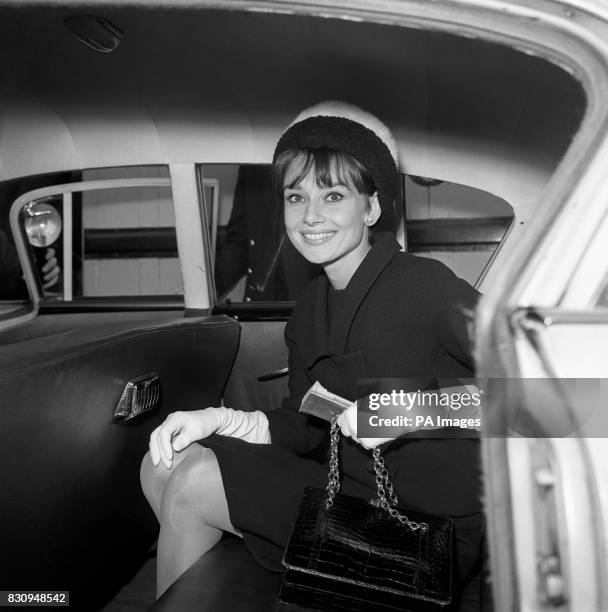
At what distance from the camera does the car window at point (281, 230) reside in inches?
91.0

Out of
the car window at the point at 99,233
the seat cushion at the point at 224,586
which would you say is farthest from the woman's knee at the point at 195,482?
the car window at the point at 99,233

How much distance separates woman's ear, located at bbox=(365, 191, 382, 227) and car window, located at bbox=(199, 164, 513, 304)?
466 mm

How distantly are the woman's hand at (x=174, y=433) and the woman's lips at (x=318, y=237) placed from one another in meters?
0.53

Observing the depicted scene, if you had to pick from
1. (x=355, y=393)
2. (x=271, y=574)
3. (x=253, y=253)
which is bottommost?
(x=271, y=574)

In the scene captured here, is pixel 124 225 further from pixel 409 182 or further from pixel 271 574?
pixel 271 574

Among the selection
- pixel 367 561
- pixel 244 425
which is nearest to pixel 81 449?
pixel 244 425

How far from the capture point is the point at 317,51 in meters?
1.85

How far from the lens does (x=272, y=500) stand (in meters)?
1.54

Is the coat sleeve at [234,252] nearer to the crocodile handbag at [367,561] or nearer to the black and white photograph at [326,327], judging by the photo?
the black and white photograph at [326,327]

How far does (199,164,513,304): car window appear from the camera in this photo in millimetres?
2311

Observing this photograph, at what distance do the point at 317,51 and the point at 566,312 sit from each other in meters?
1.27

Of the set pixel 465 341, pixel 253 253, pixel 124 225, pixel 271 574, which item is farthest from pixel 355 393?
pixel 124 225

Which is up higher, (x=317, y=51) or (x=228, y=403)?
(x=317, y=51)

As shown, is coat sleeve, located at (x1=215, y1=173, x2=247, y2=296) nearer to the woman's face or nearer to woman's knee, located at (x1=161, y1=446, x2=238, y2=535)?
the woman's face
